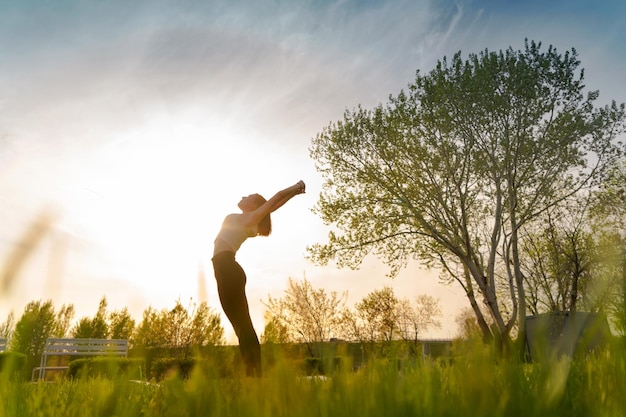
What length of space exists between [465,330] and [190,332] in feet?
85.0

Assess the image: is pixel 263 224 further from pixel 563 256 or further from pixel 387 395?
pixel 563 256

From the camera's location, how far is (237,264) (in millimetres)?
5059

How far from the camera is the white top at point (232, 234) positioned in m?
5.13

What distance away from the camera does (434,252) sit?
23.7 metres

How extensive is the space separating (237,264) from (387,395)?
427cm

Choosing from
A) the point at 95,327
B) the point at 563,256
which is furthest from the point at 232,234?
the point at 95,327

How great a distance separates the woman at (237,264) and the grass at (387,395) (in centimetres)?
319

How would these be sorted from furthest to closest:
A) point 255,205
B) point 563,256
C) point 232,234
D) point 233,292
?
1. point 563,256
2. point 255,205
3. point 232,234
4. point 233,292

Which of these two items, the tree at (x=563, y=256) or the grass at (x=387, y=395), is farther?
the tree at (x=563, y=256)

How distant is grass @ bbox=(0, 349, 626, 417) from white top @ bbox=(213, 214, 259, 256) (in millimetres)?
3824

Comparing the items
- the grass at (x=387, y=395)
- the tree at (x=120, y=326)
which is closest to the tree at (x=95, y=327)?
the tree at (x=120, y=326)

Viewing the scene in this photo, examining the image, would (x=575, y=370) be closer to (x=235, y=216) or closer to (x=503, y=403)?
(x=503, y=403)

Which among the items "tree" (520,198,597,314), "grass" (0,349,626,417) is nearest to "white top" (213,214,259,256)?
"grass" (0,349,626,417)

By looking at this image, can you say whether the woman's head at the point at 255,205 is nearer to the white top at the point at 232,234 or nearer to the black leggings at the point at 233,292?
the white top at the point at 232,234
